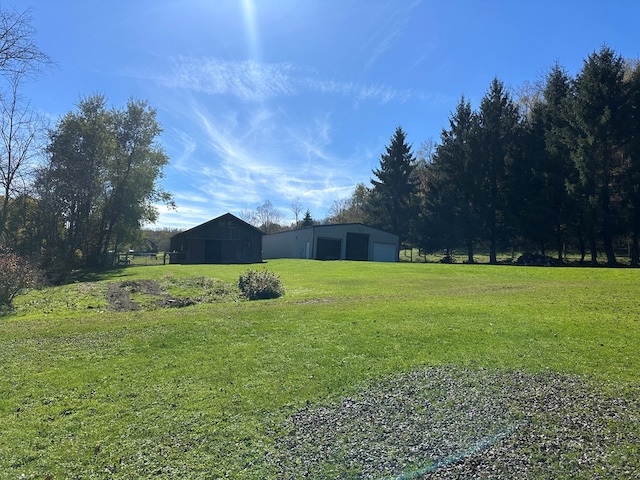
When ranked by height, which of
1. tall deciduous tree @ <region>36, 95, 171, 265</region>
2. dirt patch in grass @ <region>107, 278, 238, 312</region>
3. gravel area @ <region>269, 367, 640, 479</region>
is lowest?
gravel area @ <region>269, 367, 640, 479</region>

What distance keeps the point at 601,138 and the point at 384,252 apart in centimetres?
2046

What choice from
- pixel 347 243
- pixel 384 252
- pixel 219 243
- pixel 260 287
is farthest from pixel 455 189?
pixel 260 287

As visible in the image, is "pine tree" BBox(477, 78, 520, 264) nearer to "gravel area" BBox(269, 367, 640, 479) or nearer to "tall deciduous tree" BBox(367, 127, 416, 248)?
"tall deciduous tree" BBox(367, 127, 416, 248)

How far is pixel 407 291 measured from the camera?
12836mm

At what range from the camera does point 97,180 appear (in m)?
29.9

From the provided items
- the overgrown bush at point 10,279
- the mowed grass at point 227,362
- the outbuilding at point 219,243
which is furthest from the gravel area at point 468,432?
the outbuilding at point 219,243

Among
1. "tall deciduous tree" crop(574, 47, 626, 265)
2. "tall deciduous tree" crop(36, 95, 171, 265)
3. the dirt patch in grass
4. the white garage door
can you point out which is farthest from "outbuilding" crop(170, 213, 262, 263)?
"tall deciduous tree" crop(574, 47, 626, 265)

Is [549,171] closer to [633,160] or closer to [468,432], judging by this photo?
[633,160]

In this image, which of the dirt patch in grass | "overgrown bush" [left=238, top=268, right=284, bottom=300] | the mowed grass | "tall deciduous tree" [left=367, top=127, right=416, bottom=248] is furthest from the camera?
"tall deciduous tree" [left=367, top=127, right=416, bottom=248]

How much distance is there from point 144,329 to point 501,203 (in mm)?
34606

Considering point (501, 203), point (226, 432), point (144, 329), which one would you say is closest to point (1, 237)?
point (144, 329)

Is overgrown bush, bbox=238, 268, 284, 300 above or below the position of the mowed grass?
above

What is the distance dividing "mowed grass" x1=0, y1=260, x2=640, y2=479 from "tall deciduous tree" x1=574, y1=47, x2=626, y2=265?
20.6m

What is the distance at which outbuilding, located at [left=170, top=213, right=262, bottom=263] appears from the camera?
3606cm
